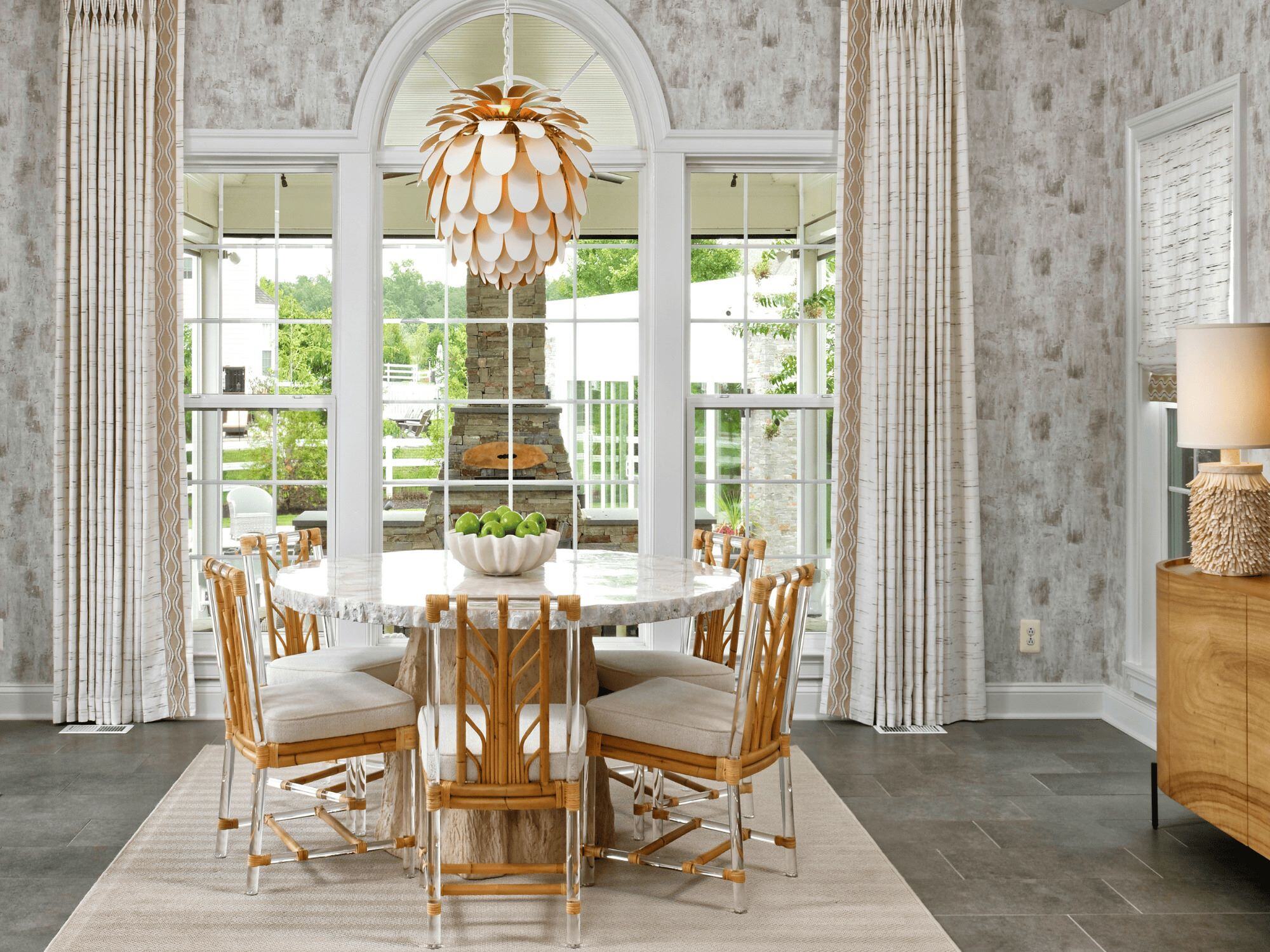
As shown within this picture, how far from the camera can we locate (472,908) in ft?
9.57

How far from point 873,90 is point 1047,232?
99cm

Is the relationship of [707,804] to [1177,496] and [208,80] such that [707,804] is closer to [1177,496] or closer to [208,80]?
[1177,496]

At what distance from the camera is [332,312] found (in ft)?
16.2

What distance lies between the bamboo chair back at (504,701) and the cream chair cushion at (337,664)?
753 millimetres

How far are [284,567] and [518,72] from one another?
97.6 inches

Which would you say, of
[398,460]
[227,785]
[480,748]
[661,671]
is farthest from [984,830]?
[398,460]

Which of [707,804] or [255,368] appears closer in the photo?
[707,804]

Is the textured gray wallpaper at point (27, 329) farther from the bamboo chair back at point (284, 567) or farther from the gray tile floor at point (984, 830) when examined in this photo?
the bamboo chair back at point (284, 567)

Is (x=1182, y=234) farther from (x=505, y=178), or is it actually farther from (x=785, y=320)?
(x=505, y=178)

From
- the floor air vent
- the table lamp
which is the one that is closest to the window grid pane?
the floor air vent

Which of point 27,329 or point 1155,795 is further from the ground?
point 27,329

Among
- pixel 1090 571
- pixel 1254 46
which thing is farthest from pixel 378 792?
pixel 1254 46

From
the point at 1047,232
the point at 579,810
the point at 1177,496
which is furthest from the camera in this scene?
the point at 1047,232

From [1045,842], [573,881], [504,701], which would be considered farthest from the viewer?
[1045,842]
